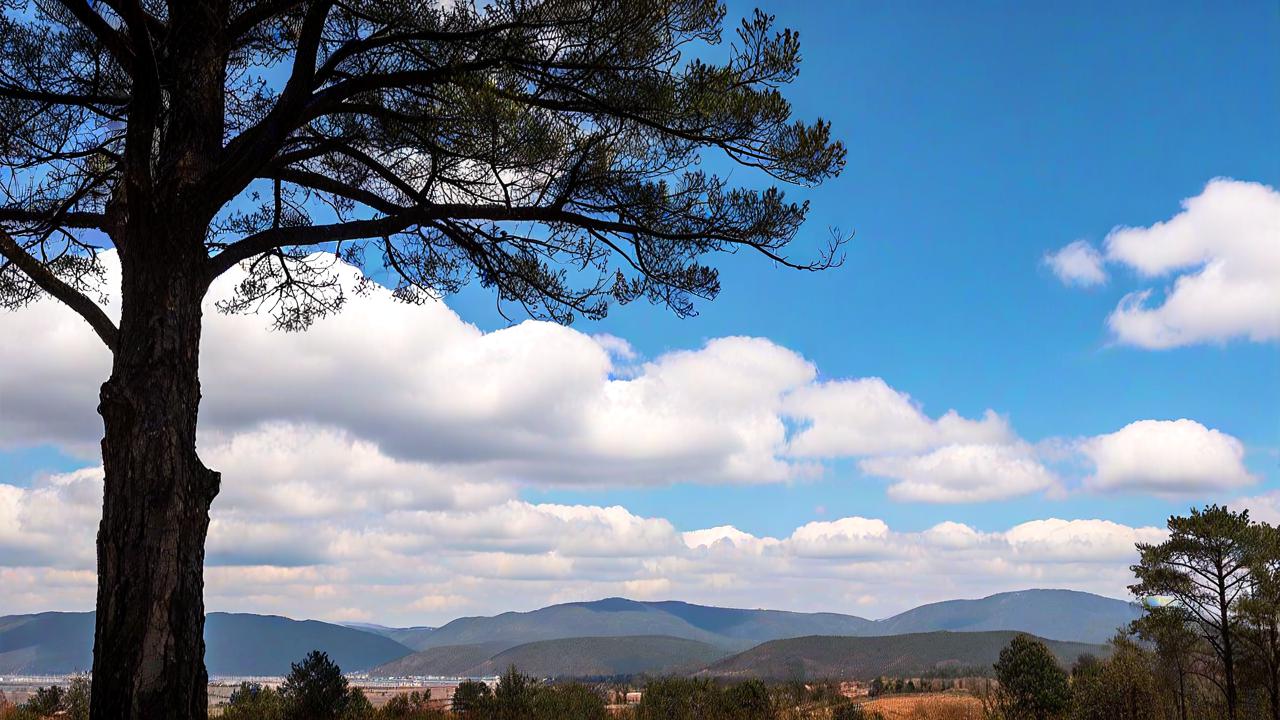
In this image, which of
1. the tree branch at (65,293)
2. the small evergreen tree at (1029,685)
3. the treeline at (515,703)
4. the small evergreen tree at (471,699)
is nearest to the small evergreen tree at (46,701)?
the treeline at (515,703)

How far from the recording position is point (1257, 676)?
65.0ft

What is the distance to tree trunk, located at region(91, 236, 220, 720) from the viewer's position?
5918mm

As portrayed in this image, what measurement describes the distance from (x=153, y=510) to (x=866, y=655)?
118m

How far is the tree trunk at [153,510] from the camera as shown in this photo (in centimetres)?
592

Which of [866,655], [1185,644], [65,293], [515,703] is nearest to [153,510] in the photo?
[65,293]

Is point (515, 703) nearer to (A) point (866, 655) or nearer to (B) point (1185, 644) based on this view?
(B) point (1185, 644)

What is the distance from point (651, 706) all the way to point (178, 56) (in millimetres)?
11291

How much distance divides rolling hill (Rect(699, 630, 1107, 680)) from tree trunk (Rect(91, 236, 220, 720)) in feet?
344

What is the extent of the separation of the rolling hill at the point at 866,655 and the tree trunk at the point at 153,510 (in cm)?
10491

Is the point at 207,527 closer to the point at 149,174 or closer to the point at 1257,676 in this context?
the point at 149,174

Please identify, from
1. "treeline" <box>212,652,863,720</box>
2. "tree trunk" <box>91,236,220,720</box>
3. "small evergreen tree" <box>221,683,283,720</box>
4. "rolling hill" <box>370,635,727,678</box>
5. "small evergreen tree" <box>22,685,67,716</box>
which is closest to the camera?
"tree trunk" <box>91,236,220,720</box>

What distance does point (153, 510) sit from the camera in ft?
20.0

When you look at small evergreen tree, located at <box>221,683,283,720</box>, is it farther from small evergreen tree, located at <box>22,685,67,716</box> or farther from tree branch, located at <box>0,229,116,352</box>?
tree branch, located at <box>0,229,116,352</box>

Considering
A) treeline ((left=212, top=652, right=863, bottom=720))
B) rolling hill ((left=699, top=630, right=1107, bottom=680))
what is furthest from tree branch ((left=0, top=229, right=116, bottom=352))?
rolling hill ((left=699, top=630, right=1107, bottom=680))
